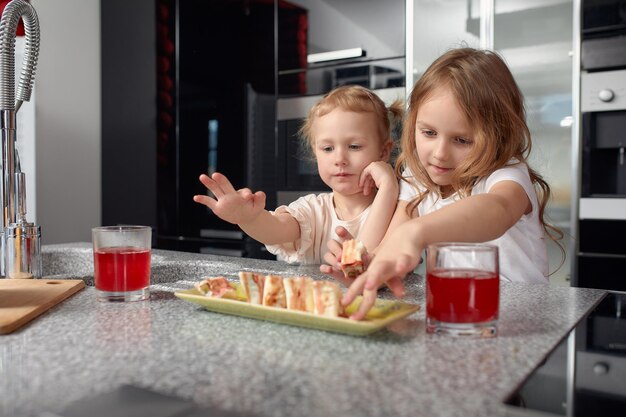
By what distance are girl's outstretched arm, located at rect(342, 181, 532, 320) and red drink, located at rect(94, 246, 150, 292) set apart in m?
0.33

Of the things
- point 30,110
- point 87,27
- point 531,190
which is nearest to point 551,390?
point 531,190

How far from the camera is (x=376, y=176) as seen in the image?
4.71ft

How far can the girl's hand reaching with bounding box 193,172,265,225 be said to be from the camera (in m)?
1.05

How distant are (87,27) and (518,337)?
3.47 meters

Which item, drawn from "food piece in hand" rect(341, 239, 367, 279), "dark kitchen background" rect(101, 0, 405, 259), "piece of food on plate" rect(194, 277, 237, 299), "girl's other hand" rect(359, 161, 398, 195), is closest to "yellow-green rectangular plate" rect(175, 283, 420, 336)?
"piece of food on plate" rect(194, 277, 237, 299)

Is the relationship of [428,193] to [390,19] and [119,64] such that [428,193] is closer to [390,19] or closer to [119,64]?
[390,19]

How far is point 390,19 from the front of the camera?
2523 millimetres

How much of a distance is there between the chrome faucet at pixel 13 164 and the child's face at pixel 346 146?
670 mm

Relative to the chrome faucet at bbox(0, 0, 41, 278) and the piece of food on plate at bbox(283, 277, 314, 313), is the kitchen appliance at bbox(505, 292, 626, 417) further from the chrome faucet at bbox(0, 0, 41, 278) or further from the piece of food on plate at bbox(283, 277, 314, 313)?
the chrome faucet at bbox(0, 0, 41, 278)

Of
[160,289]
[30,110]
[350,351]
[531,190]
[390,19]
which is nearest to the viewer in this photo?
[350,351]

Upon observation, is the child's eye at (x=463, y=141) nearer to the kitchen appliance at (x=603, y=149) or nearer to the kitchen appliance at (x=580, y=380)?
the kitchen appliance at (x=580, y=380)

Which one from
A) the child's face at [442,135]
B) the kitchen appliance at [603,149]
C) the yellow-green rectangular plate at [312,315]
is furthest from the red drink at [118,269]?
the kitchen appliance at [603,149]

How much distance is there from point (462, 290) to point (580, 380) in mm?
154

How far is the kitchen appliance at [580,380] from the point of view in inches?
18.0
